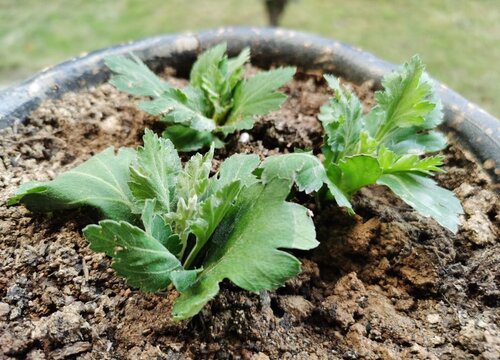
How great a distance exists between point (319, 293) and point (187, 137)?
1.19ft

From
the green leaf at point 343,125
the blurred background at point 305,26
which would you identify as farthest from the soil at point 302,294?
the blurred background at point 305,26

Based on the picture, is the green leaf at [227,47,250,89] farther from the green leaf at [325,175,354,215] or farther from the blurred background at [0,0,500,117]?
the blurred background at [0,0,500,117]

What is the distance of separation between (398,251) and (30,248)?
0.57 meters

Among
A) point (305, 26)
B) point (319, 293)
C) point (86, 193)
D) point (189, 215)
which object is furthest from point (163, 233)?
point (305, 26)

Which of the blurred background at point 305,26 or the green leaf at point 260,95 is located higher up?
the green leaf at point 260,95

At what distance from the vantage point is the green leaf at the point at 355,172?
77 centimetres

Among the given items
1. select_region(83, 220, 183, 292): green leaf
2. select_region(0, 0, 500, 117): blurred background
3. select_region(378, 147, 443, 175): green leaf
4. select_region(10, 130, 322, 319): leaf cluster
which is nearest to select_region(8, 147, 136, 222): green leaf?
select_region(10, 130, 322, 319): leaf cluster

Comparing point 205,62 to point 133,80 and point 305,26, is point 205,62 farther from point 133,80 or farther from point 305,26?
point 305,26

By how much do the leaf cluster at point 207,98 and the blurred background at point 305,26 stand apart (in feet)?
4.15

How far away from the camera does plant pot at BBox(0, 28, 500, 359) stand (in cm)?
69

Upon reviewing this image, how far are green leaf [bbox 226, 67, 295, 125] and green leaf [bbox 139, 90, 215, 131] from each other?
0.24ft

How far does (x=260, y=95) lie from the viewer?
940 mm

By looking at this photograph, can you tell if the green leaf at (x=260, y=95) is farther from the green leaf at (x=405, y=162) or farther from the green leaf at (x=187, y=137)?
the green leaf at (x=405, y=162)

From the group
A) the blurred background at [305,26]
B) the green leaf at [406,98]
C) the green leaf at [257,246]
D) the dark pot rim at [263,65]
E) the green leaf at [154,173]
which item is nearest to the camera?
the green leaf at [257,246]
